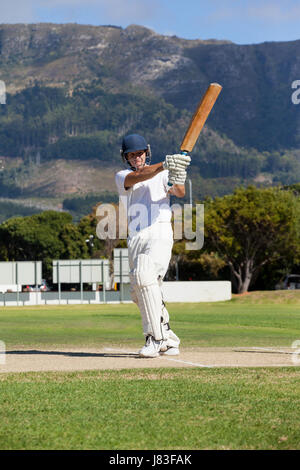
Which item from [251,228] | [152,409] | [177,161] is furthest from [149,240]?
[251,228]

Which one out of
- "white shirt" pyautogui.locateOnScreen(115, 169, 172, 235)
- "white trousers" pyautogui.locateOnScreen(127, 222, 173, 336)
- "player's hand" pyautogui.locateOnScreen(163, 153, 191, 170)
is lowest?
"white trousers" pyautogui.locateOnScreen(127, 222, 173, 336)

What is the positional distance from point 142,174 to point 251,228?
61.1 metres

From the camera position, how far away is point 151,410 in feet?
22.8

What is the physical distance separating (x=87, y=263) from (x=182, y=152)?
173 feet

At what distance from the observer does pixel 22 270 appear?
5822 cm

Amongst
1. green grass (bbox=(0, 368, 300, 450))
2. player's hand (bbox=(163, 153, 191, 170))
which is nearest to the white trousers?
player's hand (bbox=(163, 153, 191, 170))

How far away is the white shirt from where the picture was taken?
1189 centimetres

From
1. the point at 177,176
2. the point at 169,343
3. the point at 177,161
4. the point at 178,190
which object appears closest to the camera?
the point at 177,161

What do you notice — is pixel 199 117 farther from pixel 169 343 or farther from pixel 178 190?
pixel 169 343

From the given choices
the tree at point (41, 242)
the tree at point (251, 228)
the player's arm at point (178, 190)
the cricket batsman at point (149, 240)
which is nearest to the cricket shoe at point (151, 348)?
the cricket batsman at point (149, 240)

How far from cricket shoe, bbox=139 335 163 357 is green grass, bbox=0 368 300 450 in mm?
2208

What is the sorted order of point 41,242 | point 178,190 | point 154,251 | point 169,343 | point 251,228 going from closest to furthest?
point 178,190 < point 154,251 < point 169,343 < point 251,228 < point 41,242

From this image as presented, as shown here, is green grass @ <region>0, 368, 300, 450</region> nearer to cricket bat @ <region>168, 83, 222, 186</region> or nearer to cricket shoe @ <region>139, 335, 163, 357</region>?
cricket shoe @ <region>139, 335, 163, 357</region>

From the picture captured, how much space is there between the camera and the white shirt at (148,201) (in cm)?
1189
